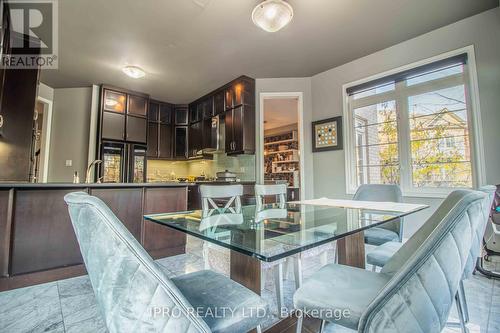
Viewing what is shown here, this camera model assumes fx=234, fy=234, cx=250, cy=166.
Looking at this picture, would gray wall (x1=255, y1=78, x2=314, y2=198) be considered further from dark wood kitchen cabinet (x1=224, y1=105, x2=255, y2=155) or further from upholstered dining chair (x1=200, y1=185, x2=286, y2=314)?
upholstered dining chair (x1=200, y1=185, x2=286, y2=314)

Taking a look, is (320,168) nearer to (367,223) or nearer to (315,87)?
(315,87)

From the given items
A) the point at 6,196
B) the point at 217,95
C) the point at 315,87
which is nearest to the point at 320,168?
the point at 315,87

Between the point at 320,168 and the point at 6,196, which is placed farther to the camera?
the point at 320,168

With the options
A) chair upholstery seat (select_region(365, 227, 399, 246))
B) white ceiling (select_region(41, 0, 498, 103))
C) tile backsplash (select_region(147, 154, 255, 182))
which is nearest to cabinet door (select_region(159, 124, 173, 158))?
tile backsplash (select_region(147, 154, 255, 182))

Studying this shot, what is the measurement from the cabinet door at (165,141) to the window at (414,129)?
13.4 feet

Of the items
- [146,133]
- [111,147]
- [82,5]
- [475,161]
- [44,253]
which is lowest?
[44,253]

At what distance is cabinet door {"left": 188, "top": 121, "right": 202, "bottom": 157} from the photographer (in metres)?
5.49

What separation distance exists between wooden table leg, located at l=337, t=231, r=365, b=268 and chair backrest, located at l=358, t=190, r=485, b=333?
36.1 inches

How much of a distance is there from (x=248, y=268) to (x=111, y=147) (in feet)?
14.7

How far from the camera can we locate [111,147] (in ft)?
15.2

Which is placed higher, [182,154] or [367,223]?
[182,154]

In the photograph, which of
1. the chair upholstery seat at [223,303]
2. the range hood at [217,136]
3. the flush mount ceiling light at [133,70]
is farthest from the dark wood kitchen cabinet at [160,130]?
the chair upholstery seat at [223,303]

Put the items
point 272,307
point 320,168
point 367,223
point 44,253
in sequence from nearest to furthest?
point 367,223 → point 272,307 → point 44,253 → point 320,168

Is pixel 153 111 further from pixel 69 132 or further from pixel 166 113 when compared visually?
pixel 69 132
